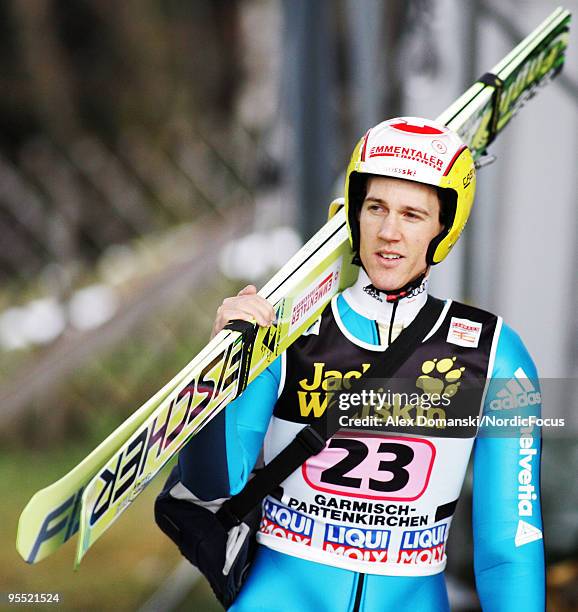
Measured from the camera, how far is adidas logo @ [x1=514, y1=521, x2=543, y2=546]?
252 centimetres

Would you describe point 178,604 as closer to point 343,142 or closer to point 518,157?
point 343,142

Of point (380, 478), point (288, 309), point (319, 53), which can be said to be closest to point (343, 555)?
point (380, 478)

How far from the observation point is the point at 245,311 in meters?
2.41

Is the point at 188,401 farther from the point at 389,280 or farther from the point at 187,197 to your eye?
the point at 187,197

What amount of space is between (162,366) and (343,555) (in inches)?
304

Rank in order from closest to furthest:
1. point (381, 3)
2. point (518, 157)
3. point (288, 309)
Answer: point (288, 309) < point (518, 157) < point (381, 3)

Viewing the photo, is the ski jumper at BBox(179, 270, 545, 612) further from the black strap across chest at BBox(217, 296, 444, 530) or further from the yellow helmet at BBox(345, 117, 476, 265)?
the yellow helmet at BBox(345, 117, 476, 265)

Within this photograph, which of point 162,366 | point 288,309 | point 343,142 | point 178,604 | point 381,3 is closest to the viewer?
point 288,309

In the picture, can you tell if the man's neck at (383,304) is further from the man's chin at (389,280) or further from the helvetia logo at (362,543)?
the helvetia logo at (362,543)

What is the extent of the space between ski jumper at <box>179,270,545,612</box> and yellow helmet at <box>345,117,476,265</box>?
0.19 metres

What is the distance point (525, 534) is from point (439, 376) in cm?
41

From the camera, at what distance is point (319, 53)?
15.6ft

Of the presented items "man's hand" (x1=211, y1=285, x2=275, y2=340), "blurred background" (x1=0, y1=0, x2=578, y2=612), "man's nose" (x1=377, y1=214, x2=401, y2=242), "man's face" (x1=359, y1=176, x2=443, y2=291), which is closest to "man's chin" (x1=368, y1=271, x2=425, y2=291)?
"man's face" (x1=359, y1=176, x2=443, y2=291)

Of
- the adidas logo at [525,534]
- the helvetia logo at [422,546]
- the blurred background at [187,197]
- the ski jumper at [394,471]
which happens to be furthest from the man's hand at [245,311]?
the blurred background at [187,197]
